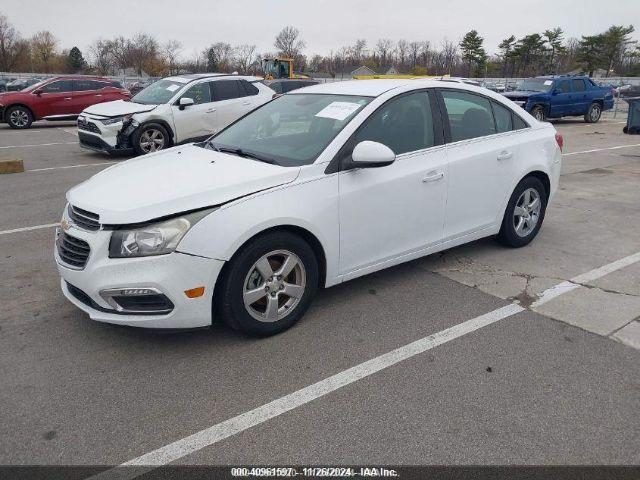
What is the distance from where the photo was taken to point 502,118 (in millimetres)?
5031

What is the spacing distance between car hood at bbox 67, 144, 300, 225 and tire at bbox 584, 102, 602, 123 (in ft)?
66.0

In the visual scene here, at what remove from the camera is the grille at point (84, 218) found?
129 inches

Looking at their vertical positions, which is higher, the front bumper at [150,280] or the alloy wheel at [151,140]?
the alloy wheel at [151,140]

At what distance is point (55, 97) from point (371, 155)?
17.2 m

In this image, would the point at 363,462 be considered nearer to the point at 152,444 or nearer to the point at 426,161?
the point at 152,444

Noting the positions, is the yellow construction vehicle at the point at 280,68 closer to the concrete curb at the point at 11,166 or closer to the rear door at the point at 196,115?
the rear door at the point at 196,115

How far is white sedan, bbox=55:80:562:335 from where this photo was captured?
10.4ft

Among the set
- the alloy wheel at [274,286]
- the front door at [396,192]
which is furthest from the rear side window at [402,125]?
the alloy wheel at [274,286]

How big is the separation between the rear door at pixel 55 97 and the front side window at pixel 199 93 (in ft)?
→ 28.4

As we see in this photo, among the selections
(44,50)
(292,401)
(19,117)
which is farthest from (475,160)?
(44,50)

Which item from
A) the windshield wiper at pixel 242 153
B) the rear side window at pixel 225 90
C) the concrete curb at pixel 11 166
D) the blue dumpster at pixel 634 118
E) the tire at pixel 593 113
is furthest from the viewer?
the tire at pixel 593 113

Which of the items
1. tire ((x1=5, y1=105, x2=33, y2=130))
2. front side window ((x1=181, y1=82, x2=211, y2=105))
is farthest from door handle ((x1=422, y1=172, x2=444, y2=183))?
tire ((x1=5, y1=105, x2=33, y2=130))

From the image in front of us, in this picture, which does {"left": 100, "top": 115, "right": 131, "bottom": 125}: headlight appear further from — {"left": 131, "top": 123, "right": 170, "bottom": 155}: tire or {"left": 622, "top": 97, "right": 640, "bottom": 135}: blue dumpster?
{"left": 622, "top": 97, "right": 640, "bottom": 135}: blue dumpster

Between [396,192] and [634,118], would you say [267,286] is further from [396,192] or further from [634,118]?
[634,118]
